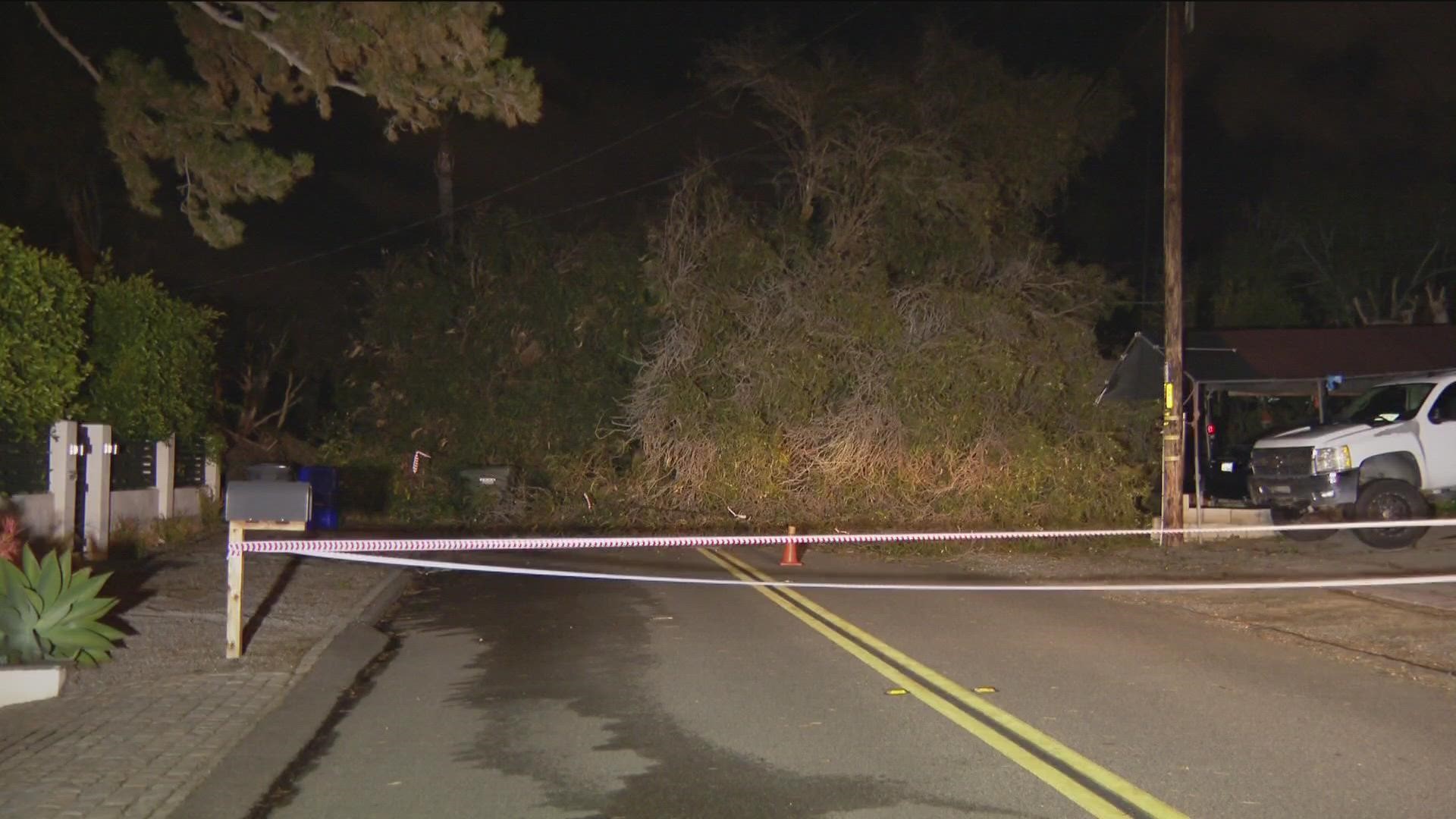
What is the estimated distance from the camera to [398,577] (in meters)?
17.6

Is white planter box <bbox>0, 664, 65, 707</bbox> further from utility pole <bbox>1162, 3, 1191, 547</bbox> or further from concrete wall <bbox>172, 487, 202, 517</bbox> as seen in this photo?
utility pole <bbox>1162, 3, 1191, 547</bbox>

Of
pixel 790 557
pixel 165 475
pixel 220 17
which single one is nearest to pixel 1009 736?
pixel 220 17

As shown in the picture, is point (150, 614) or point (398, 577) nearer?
point (150, 614)

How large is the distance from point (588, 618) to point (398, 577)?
5078 millimetres

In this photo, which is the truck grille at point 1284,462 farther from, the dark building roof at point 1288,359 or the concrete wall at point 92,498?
the concrete wall at point 92,498

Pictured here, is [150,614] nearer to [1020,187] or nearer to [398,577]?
[398,577]

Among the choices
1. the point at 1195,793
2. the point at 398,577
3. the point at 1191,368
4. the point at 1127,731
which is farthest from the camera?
the point at 1191,368

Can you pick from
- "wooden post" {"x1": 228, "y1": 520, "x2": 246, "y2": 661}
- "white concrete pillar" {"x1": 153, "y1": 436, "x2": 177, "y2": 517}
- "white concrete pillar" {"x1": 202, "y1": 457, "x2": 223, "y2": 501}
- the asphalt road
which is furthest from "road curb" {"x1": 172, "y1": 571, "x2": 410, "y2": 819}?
"white concrete pillar" {"x1": 202, "y1": 457, "x2": 223, "y2": 501}

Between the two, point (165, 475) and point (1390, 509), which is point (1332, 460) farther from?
point (165, 475)

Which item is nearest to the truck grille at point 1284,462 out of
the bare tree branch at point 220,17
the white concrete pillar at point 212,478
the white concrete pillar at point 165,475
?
the bare tree branch at point 220,17

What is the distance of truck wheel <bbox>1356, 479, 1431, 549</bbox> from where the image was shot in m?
18.3

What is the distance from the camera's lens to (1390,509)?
18.4 meters

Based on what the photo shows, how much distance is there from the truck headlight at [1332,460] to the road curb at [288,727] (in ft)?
44.2

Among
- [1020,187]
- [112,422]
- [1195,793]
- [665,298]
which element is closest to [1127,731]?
[1195,793]
